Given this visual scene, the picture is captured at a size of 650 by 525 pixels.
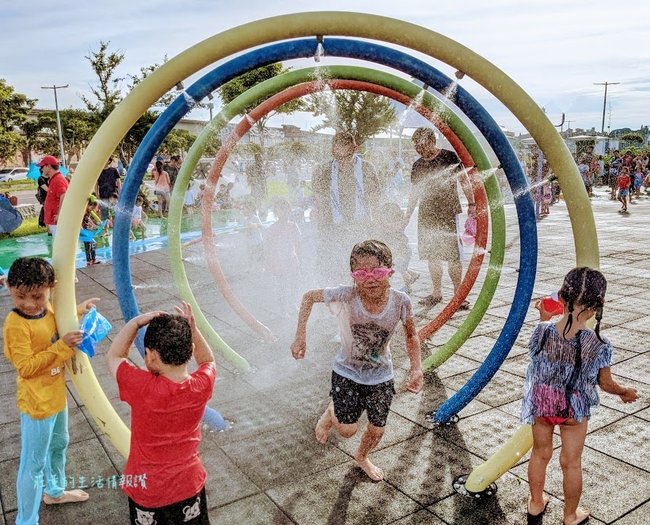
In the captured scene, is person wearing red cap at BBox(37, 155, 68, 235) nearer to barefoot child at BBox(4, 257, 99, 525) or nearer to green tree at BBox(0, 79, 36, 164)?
barefoot child at BBox(4, 257, 99, 525)

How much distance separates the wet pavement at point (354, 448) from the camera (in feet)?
10.6

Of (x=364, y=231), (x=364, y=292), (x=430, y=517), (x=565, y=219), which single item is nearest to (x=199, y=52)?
(x=364, y=292)

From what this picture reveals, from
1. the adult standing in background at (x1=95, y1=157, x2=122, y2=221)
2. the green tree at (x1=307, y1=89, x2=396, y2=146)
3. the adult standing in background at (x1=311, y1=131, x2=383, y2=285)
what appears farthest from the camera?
the green tree at (x1=307, y1=89, x2=396, y2=146)

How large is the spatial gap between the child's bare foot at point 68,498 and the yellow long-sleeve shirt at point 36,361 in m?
0.63

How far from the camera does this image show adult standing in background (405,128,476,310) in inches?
265

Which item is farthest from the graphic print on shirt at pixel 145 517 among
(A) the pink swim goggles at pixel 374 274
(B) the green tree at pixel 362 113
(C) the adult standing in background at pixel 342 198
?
(B) the green tree at pixel 362 113

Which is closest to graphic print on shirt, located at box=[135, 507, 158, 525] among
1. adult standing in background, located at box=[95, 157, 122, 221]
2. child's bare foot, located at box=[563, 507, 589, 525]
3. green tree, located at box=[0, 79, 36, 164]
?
child's bare foot, located at box=[563, 507, 589, 525]

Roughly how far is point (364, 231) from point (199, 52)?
10.8 feet

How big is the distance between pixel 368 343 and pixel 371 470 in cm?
77

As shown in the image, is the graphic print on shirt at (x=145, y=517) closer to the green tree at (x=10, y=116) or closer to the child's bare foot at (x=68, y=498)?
the child's bare foot at (x=68, y=498)

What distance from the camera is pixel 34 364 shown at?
9.61 feet

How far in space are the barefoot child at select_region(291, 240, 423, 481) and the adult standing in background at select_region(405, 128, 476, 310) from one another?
345 cm

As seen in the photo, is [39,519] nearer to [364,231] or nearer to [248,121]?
[248,121]

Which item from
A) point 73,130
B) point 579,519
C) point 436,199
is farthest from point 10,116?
point 579,519
